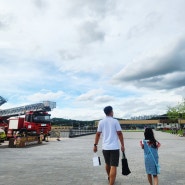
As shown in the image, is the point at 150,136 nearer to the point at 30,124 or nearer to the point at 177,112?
the point at 30,124

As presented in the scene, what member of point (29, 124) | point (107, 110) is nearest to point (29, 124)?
point (29, 124)

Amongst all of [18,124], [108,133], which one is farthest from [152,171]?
[18,124]

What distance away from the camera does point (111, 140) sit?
646 cm

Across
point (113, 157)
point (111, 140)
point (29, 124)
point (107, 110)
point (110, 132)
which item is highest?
point (29, 124)

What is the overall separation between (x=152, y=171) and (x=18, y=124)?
23.1 metres

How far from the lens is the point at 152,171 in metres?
6.35

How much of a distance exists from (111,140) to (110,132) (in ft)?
0.59

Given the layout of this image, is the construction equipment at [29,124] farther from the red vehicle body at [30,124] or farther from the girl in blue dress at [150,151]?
the girl in blue dress at [150,151]

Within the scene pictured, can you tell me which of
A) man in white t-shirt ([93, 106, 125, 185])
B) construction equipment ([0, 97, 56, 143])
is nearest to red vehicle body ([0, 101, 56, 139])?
construction equipment ([0, 97, 56, 143])

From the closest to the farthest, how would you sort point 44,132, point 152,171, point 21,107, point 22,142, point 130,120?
point 152,171 → point 22,142 → point 44,132 → point 21,107 → point 130,120

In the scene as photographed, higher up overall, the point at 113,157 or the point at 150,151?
the point at 150,151

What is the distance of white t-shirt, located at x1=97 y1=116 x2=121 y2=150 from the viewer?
6.46 metres

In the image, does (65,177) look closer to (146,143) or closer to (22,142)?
(146,143)

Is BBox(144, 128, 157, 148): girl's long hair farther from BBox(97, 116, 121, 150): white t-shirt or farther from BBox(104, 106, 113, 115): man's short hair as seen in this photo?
BBox(104, 106, 113, 115): man's short hair
